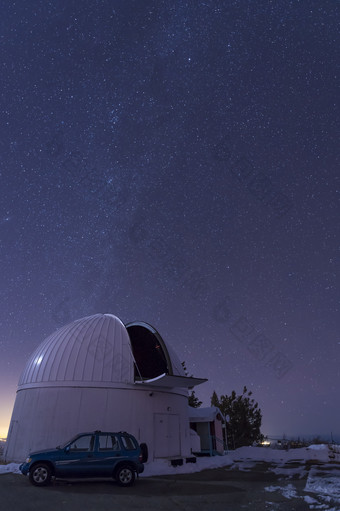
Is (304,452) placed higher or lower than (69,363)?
lower

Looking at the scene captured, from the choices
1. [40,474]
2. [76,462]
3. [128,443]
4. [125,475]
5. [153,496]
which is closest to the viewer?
[153,496]

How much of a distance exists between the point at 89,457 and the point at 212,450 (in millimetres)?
15900

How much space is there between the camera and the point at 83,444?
1178 centimetres

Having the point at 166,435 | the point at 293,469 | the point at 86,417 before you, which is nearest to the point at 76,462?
the point at 86,417

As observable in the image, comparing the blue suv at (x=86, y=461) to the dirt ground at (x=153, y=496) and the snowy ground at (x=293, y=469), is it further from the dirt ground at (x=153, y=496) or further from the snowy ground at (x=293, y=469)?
the snowy ground at (x=293, y=469)

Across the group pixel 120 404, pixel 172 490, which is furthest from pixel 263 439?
pixel 172 490

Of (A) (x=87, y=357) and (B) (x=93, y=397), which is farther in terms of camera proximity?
(A) (x=87, y=357)

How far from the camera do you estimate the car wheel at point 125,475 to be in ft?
37.4

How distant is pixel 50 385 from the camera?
1730 centimetres

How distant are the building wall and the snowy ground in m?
1.22

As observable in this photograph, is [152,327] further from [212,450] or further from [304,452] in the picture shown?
[304,452]

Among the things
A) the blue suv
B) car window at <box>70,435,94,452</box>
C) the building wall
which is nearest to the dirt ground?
the blue suv

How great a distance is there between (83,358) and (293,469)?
11269 millimetres

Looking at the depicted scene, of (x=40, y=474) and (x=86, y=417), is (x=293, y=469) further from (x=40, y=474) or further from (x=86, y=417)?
(x=40, y=474)
